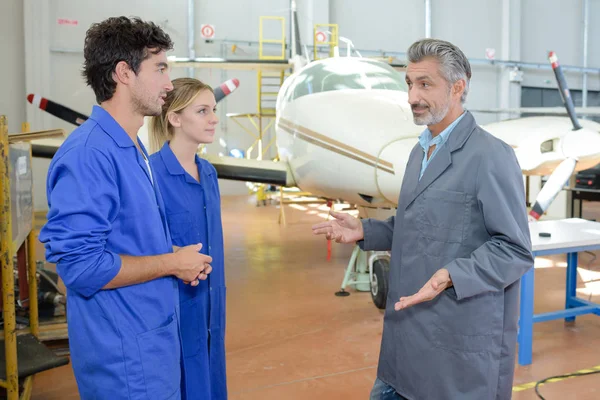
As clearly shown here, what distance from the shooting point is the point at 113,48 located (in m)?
1.65

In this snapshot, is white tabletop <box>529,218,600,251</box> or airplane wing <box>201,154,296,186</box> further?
airplane wing <box>201,154,296,186</box>

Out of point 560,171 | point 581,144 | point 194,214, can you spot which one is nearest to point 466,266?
point 194,214

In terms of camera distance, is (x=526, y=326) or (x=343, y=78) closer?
(x=526, y=326)

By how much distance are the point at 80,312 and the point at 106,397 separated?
26 centimetres

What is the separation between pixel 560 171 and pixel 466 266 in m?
6.41

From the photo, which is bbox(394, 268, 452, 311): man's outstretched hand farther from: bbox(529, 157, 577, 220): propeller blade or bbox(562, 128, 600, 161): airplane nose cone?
bbox(562, 128, 600, 161): airplane nose cone

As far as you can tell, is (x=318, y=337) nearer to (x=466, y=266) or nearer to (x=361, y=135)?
(x=361, y=135)

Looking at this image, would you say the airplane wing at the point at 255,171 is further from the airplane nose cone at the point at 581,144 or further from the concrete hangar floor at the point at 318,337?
the airplane nose cone at the point at 581,144

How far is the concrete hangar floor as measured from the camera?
3.63 metres

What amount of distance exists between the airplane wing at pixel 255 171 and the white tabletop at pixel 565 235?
122 inches

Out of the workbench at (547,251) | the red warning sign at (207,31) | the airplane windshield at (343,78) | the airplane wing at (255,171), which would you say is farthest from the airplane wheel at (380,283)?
the red warning sign at (207,31)

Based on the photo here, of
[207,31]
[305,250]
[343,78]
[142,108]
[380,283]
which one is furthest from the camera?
[207,31]

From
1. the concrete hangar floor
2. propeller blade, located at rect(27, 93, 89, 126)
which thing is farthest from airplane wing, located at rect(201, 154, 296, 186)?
propeller blade, located at rect(27, 93, 89, 126)

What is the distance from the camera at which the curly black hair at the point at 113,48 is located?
1.66 m
